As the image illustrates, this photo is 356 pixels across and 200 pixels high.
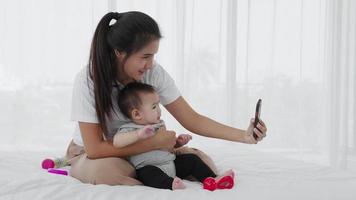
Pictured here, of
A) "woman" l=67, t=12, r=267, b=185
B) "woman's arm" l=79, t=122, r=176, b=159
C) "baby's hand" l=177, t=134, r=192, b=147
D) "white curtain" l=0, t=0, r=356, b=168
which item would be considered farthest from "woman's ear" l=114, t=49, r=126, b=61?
"white curtain" l=0, t=0, r=356, b=168

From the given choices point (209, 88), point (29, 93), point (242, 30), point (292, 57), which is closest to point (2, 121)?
point (29, 93)

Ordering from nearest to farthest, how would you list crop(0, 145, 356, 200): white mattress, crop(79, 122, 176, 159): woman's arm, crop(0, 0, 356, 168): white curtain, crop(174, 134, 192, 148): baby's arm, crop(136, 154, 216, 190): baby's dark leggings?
crop(0, 145, 356, 200): white mattress
crop(136, 154, 216, 190): baby's dark leggings
crop(79, 122, 176, 159): woman's arm
crop(174, 134, 192, 148): baby's arm
crop(0, 0, 356, 168): white curtain

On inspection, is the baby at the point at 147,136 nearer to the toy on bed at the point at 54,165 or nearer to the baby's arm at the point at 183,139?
the baby's arm at the point at 183,139

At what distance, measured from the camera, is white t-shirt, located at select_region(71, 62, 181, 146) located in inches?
68.0

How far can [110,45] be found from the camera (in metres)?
1.76

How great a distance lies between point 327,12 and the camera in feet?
13.4

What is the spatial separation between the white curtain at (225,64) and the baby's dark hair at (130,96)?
1861 millimetres

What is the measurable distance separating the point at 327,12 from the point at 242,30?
75 cm

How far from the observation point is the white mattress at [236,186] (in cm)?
141

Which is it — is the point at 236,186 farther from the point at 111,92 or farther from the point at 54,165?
the point at 54,165

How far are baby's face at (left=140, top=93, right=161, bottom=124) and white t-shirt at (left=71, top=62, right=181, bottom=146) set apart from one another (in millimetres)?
103

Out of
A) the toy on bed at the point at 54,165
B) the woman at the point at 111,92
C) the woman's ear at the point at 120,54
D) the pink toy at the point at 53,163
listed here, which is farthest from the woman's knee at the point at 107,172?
the woman's ear at the point at 120,54

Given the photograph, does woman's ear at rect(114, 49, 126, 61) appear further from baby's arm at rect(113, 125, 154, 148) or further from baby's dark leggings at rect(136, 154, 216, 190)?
baby's dark leggings at rect(136, 154, 216, 190)

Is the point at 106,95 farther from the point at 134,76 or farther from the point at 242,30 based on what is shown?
the point at 242,30
